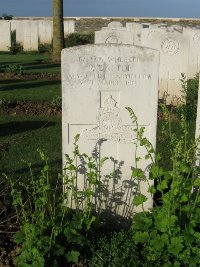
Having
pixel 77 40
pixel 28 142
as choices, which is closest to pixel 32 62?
pixel 77 40

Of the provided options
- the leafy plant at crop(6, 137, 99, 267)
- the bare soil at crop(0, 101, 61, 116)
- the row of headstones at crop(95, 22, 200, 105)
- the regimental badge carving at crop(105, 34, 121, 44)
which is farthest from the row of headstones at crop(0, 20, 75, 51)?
the leafy plant at crop(6, 137, 99, 267)

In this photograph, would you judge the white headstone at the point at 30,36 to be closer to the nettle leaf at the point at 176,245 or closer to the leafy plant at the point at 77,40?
the leafy plant at the point at 77,40

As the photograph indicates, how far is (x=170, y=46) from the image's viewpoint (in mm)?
9703

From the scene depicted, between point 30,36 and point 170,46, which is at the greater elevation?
point 30,36

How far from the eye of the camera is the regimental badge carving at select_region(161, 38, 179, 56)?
9.66 meters

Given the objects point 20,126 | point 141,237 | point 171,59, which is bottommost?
point 141,237

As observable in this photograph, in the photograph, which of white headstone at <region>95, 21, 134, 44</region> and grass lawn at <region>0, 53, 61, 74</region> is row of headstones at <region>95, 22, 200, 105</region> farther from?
grass lawn at <region>0, 53, 61, 74</region>

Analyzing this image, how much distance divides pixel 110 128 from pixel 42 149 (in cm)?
165

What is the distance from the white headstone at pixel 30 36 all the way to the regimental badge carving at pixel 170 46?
1204 cm

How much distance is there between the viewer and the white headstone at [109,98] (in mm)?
4273

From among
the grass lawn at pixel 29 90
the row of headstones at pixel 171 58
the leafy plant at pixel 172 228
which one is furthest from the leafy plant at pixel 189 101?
the leafy plant at pixel 172 228

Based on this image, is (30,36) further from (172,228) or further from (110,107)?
(172,228)

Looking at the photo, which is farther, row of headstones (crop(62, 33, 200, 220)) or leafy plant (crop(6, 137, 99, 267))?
row of headstones (crop(62, 33, 200, 220))

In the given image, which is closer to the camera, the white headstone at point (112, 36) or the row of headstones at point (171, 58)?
the row of headstones at point (171, 58)
